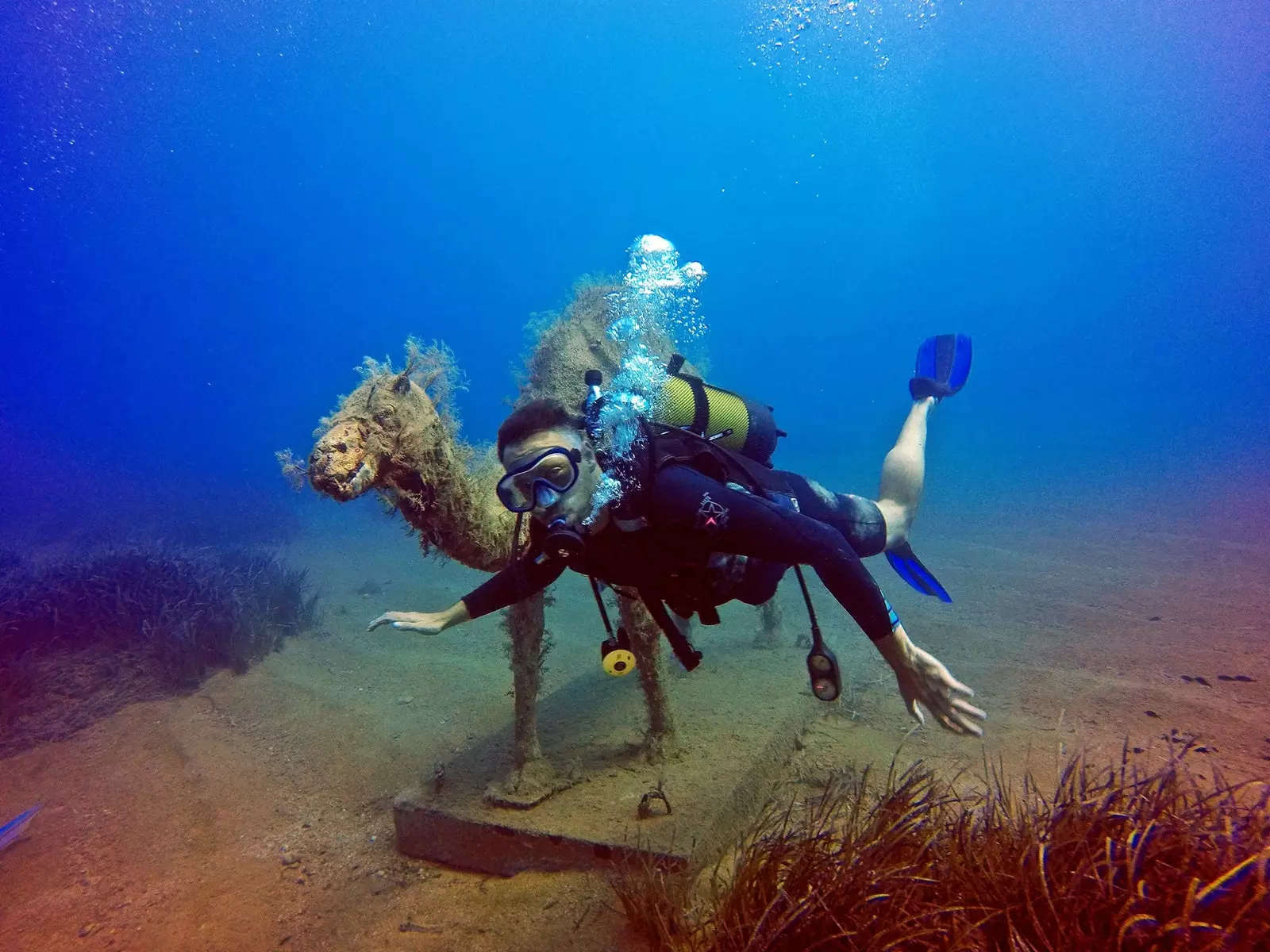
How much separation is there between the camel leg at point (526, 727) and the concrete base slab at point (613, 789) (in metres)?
0.02

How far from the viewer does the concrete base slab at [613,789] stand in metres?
3.43

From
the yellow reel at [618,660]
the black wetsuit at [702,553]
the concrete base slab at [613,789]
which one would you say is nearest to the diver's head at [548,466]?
the black wetsuit at [702,553]

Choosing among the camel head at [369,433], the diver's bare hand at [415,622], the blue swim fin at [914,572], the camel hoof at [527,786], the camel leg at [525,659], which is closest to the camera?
the camel head at [369,433]

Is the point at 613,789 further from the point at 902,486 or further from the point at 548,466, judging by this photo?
the point at 902,486

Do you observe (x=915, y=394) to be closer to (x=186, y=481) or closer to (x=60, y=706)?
(x=60, y=706)

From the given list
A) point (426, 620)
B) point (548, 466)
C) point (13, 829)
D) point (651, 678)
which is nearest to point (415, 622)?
point (426, 620)

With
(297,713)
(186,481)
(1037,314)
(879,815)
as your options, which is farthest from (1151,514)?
(1037,314)

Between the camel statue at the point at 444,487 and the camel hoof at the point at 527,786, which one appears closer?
the camel statue at the point at 444,487

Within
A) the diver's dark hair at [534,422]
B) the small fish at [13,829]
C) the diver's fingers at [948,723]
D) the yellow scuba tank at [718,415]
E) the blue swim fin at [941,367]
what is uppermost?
the blue swim fin at [941,367]

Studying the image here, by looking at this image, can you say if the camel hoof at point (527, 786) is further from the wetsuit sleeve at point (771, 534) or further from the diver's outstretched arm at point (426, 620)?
the wetsuit sleeve at point (771, 534)

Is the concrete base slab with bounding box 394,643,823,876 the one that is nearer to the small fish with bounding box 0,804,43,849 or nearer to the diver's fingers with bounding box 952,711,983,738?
the diver's fingers with bounding box 952,711,983,738

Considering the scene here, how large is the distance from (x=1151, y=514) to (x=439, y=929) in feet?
64.8

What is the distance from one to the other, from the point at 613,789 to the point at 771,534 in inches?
106

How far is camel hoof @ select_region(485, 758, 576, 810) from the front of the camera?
3.82 metres
